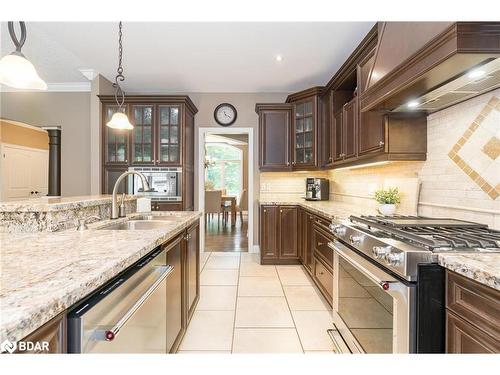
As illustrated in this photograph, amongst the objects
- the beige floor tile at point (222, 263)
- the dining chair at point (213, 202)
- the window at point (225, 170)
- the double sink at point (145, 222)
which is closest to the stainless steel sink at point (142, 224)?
the double sink at point (145, 222)

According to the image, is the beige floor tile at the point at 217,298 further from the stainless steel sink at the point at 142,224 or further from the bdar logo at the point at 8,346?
the bdar logo at the point at 8,346

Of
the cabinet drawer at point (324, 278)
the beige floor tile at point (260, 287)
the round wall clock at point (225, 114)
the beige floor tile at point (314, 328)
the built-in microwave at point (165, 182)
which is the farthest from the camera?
the round wall clock at point (225, 114)

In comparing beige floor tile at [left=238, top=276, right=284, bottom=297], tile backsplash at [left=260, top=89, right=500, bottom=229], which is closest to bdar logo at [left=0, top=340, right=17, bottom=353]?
tile backsplash at [left=260, top=89, right=500, bottom=229]

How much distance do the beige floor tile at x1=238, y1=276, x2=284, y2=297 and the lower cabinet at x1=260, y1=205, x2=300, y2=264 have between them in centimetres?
58

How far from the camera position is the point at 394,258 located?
1.23 meters

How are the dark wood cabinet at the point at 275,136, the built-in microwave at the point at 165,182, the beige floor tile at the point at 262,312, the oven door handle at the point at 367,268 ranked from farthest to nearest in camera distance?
the dark wood cabinet at the point at 275,136, the built-in microwave at the point at 165,182, the beige floor tile at the point at 262,312, the oven door handle at the point at 367,268

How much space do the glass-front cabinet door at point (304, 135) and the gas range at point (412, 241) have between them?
92.0 inches

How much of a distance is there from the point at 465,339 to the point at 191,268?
1859 mm

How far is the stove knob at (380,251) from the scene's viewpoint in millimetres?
1303

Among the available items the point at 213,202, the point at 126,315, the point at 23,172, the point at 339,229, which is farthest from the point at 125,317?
the point at 213,202

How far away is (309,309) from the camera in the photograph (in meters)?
2.61

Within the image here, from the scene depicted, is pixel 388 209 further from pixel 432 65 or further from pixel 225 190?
pixel 225 190

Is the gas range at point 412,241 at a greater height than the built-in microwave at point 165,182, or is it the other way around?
the built-in microwave at point 165,182

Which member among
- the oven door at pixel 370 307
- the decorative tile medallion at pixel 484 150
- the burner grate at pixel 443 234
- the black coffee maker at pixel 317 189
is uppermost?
the decorative tile medallion at pixel 484 150
